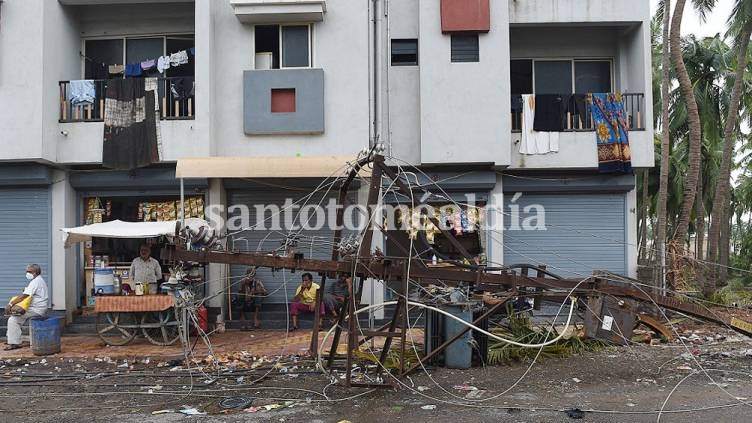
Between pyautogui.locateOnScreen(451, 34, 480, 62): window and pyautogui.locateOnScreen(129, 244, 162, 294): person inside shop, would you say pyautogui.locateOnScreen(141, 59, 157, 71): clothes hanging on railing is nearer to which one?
pyautogui.locateOnScreen(129, 244, 162, 294): person inside shop

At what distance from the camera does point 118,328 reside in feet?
37.8

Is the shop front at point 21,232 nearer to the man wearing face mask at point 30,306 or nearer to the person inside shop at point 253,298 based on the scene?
the man wearing face mask at point 30,306

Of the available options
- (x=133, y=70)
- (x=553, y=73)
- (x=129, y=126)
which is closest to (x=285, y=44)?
(x=133, y=70)

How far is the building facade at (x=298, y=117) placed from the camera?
40.6ft

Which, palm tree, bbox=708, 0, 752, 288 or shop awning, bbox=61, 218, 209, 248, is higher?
palm tree, bbox=708, 0, 752, 288

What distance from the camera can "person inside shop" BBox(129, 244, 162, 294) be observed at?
1203cm

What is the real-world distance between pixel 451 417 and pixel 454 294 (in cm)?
264

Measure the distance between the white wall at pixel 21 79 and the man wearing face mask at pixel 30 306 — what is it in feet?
8.13

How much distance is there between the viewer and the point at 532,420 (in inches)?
265

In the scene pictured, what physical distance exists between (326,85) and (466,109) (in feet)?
9.97

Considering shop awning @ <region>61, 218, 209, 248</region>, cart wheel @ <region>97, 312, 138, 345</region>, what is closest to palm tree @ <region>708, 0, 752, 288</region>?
shop awning @ <region>61, 218, 209, 248</region>

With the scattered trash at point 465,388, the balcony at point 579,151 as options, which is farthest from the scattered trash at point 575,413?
the balcony at point 579,151

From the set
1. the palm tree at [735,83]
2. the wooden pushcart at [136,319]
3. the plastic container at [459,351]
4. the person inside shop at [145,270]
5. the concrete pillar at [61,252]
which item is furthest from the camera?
the palm tree at [735,83]

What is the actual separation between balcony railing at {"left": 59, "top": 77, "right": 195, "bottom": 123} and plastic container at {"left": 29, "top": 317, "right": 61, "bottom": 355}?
14.3 ft
